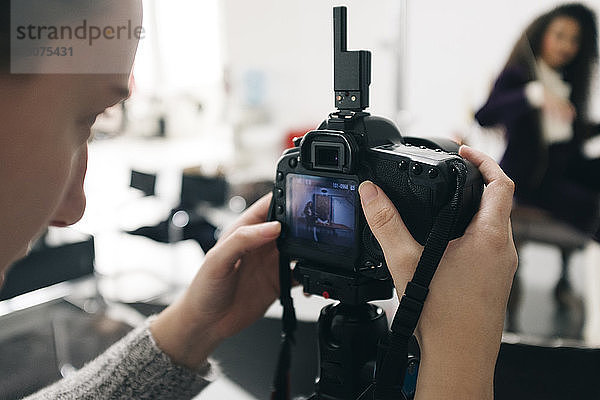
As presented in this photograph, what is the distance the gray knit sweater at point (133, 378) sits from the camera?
0.71m

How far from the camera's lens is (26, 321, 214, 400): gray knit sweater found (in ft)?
2.33

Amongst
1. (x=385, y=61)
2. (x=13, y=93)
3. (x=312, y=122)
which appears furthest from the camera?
(x=312, y=122)

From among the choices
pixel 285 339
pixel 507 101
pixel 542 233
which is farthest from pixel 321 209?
pixel 542 233

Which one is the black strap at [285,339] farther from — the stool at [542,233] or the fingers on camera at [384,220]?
the stool at [542,233]

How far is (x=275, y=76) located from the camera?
3449 millimetres

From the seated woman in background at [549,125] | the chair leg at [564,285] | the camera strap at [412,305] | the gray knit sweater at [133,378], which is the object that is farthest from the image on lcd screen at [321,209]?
the chair leg at [564,285]

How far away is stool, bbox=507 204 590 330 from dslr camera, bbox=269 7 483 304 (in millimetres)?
1941

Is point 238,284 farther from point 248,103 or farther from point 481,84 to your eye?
point 248,103

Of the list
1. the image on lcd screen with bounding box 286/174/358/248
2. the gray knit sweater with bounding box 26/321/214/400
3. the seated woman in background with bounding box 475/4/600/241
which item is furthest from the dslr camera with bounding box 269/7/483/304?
the seated woman in background with bounding box 475/4/600/241

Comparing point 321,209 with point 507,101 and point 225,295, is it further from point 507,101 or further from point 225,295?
point 507,101

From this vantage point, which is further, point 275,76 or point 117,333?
point 275,76

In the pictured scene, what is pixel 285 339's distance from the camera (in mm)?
705

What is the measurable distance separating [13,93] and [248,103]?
11.0 feet

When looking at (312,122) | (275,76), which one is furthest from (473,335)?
(275,76)
